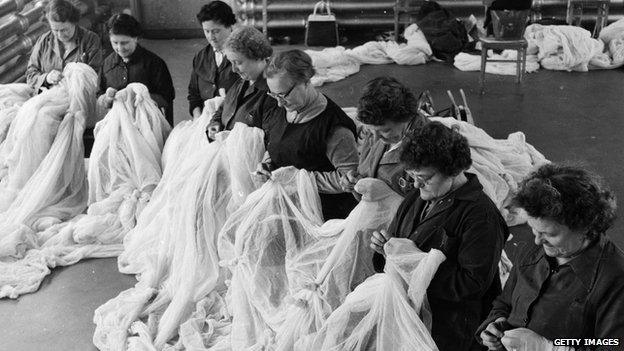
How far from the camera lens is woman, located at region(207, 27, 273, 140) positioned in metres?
4.27

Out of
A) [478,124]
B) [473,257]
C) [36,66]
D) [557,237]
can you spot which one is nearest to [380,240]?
[473,257]

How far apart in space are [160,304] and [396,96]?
80.5 inches

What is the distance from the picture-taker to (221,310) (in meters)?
4.36

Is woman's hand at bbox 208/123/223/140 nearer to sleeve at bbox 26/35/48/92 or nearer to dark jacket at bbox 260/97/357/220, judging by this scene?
dark jacket at bbox 260/97/357/220

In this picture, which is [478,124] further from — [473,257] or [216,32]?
[473,257]

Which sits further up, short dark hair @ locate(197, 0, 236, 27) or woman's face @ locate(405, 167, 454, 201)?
short dark hair @ locate(197, 0, 236, 27)

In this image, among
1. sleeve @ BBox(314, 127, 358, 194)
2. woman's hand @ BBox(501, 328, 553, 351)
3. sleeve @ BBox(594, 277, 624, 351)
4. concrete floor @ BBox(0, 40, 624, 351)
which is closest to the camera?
sleeve @ BBox(594, 277, 624, 351)

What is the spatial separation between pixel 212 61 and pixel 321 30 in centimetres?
531

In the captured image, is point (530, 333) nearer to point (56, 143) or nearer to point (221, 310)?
point (221, 310)

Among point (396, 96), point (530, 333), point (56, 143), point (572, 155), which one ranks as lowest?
point (572, 155)

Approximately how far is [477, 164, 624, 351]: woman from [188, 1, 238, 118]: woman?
9.99 ft

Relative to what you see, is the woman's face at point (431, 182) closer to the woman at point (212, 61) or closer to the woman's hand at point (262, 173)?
the woman's hand at point (262, 173)

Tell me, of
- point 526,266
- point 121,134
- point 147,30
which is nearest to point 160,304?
point 121,134

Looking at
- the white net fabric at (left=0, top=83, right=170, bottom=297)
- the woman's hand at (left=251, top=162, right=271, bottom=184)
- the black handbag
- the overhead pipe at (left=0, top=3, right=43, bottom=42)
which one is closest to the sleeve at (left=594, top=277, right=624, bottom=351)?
the woman's hand at (left=251, top=162, right=271, bottom=184)
